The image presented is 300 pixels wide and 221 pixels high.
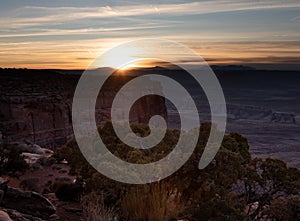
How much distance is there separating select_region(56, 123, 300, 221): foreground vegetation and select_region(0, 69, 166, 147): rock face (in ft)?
70.7

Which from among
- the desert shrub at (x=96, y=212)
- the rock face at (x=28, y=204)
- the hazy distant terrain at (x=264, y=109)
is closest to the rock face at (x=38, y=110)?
the hazy distant terrain at (x=264, y=109)

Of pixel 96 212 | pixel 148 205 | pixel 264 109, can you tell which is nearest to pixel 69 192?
pixel 148 205

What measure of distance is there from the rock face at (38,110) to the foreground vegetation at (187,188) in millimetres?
21543

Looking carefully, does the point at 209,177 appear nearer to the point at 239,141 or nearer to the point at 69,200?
the point at 239,141

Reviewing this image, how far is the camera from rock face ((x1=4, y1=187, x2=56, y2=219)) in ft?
27.9

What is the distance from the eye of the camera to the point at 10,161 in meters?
20.1

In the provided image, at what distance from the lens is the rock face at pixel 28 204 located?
851cm

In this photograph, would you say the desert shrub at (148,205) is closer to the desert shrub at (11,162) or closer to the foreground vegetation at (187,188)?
the foreground vegetation at (187,188)

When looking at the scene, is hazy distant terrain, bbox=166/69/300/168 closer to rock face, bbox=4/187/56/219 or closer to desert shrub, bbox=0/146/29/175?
desert shrub, bbox=0/146/29/175

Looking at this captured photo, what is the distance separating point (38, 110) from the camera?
34406 millimetres

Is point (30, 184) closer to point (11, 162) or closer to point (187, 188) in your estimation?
point (11, 162)

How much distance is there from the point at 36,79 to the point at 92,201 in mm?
37237

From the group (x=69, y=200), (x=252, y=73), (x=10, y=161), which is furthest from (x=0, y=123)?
(x=252, y=73)

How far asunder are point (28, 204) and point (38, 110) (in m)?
26.5
